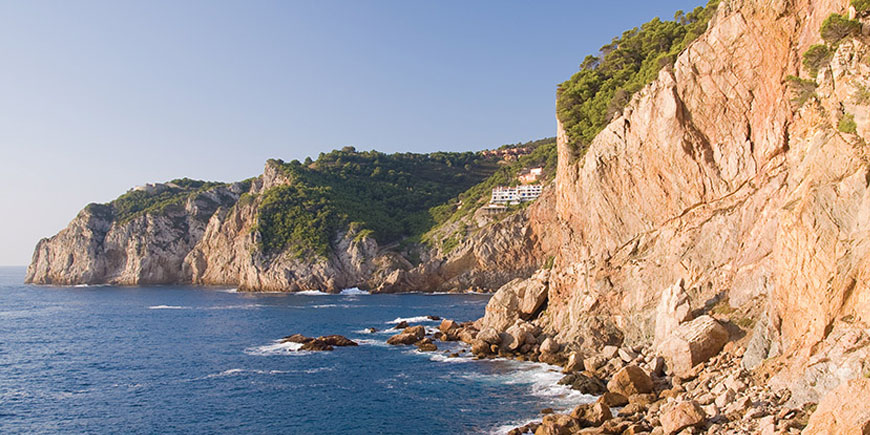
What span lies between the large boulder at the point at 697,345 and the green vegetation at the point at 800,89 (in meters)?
11.4

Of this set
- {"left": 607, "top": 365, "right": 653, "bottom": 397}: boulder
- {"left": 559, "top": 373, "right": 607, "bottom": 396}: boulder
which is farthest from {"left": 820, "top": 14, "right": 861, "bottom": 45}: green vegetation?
{"left": 559, "top": 373, "right": 607, "bottom": 396}: boulder

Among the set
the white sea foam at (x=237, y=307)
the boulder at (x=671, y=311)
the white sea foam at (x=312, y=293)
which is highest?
the boulder at (x=671, y=311)

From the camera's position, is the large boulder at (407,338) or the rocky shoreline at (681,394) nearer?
the rocky shoreline at (681,394)

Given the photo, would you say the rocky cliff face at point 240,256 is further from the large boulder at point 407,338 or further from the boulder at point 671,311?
the boulder at point 671,311

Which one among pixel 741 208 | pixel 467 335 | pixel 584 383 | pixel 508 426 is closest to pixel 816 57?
pixel 741 208

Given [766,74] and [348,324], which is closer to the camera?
[766,74]

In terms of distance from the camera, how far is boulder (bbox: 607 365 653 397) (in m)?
25.2

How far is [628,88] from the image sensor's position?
4134 centimetres

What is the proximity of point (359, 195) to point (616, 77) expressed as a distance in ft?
277

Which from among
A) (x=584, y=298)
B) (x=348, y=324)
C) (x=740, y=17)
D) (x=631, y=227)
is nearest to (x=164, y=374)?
(x=348, y=324)

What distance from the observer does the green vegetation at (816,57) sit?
984 inches

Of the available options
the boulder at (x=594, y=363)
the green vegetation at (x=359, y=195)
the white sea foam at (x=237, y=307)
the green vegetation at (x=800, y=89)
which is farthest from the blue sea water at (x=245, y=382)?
the green vegetation at (x=359, y=195)

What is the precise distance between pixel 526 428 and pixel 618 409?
431cm

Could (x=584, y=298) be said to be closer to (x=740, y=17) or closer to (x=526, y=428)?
(x=526, y=428)
